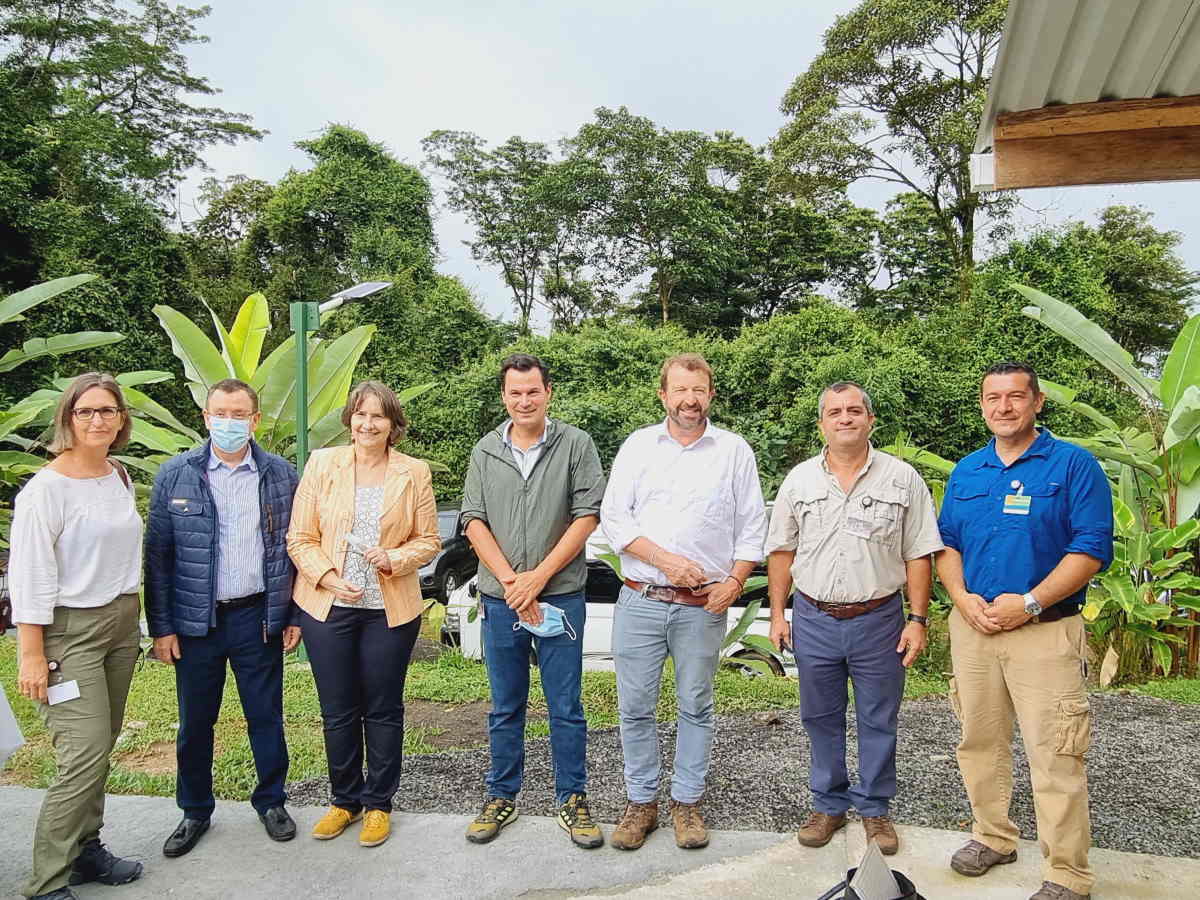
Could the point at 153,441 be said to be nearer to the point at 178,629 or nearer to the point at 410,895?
the point at 178,629

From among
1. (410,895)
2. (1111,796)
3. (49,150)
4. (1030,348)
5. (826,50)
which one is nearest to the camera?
(410,895)

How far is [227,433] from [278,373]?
3.64 meters

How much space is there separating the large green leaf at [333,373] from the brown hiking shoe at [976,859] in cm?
549

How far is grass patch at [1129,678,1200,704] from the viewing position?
5.13 metres

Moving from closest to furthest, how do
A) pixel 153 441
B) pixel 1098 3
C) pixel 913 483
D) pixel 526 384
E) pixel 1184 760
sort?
pixel 1098 3
pixel 913 483
pixel 526 384
pixel 1184 760
pixel 153 441

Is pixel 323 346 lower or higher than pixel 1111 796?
higher

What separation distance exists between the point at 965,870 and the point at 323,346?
5.99 meters

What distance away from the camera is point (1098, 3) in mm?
2359

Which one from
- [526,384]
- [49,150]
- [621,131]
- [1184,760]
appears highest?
[621,131]

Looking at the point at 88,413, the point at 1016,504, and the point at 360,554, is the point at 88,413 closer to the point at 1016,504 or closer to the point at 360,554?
the point at 360,554

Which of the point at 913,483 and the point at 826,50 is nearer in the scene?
the point at 913,483

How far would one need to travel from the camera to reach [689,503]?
129 inches

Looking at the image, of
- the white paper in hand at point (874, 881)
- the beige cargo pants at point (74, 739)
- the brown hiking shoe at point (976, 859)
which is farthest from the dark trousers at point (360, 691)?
the white paper in hand at point (874, 881)

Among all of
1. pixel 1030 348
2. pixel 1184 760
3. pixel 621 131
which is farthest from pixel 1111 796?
pixel 621 131
